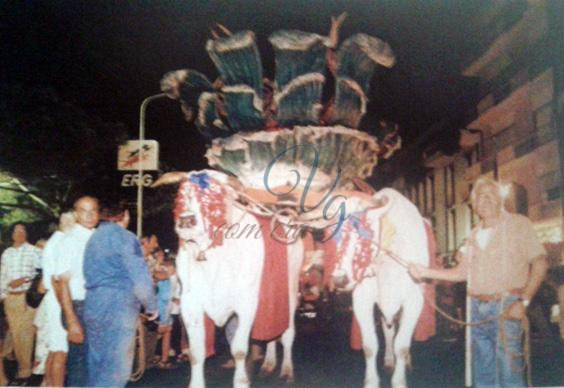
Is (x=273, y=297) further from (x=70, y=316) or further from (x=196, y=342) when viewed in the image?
(x=70, y=316)

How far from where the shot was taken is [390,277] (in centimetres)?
445

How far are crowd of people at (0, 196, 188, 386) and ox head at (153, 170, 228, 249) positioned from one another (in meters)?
0.23

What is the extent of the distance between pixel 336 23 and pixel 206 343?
8.09ft

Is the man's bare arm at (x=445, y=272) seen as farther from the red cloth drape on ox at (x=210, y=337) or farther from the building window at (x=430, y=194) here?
the red cloth drape on ox at (x=210, y=337)

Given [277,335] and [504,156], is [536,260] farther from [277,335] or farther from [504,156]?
[277,335]

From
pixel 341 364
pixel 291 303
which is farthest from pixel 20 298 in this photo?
pixel 341 364

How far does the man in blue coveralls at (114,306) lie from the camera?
14.3ft

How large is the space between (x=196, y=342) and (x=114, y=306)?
63 centimetres

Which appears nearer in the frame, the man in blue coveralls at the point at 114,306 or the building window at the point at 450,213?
the man in blue coveralls at the point at 114,306

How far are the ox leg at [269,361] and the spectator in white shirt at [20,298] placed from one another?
168 centimetres

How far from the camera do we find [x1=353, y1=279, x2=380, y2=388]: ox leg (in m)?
4.43

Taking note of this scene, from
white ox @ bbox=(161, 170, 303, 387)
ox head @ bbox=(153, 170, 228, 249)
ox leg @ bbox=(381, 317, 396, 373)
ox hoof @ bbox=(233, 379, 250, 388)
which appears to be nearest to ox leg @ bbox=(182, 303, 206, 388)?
white ox @ bbox=(161, 170, 303, 387)

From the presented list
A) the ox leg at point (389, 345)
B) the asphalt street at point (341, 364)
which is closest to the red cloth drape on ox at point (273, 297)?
the asphalt street at point (341, 364)

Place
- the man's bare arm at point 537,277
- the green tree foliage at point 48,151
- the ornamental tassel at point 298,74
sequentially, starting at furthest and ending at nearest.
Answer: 1. the green tree foliage at point 48,151
2. the ornamental tassel at point 298,74
3. the man's bare arm at point 537,277
